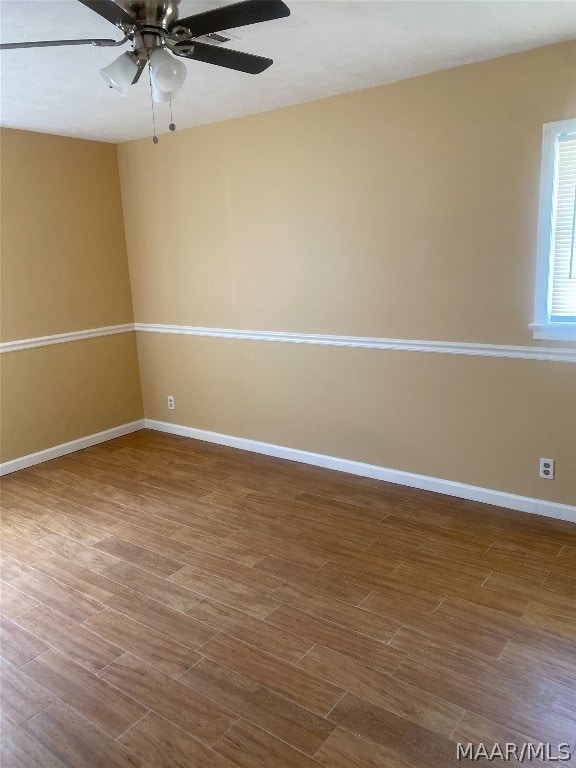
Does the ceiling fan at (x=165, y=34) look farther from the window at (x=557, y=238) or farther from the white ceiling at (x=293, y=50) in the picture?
the window at (x=557, y=238)

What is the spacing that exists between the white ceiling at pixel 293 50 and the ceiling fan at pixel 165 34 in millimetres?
315

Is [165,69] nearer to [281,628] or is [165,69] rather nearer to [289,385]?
[281,628]

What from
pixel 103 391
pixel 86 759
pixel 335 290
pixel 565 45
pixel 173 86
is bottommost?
pixel 86 759

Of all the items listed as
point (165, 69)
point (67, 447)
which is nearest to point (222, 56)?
point (165, 69)

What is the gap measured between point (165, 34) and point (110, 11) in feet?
0.70

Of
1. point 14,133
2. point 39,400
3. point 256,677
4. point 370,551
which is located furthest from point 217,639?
point 14,133

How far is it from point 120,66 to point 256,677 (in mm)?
2231

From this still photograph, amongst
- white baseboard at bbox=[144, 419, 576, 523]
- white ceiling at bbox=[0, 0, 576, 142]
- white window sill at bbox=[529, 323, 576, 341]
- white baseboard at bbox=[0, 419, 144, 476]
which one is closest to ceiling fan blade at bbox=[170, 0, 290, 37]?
white ceiling at bbox=[0, 0, 576, 142]

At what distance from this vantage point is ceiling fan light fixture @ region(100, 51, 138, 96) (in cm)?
191

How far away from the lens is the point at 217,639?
2291mm

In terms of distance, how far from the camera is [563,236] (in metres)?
2.84

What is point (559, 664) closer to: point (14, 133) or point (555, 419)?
point (555, 419)

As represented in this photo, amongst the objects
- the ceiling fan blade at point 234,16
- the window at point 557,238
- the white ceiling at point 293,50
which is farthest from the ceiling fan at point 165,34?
the window at point 557,238

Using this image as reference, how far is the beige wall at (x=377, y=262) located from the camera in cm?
296
